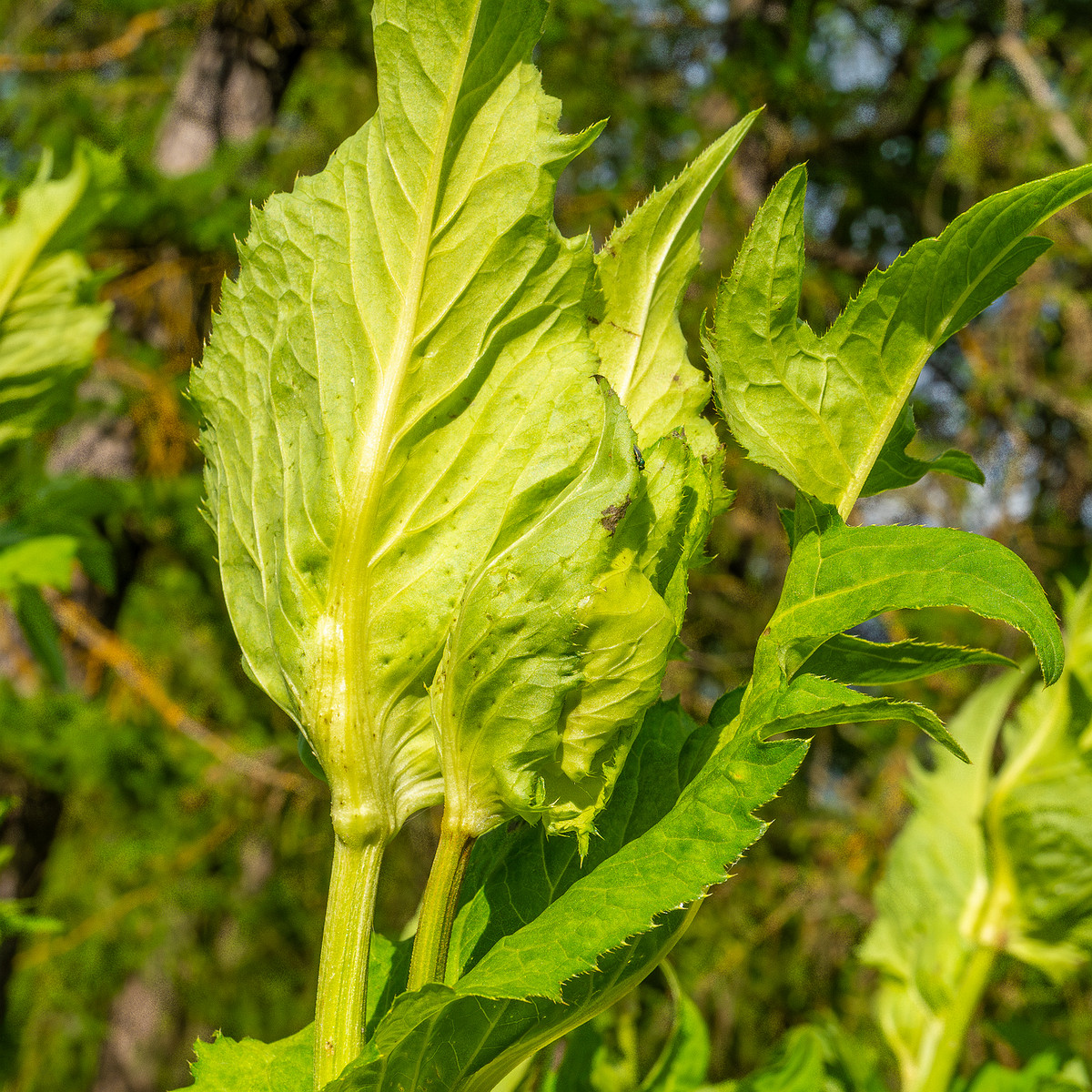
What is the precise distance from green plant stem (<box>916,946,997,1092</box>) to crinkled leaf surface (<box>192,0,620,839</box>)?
117 centimetres

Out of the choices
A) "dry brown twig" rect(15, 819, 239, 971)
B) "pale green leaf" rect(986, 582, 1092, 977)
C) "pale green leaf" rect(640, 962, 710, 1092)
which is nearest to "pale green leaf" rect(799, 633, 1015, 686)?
"pale green leaf" rect(640, 962, 710, 1092)

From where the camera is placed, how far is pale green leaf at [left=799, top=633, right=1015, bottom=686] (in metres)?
0.58

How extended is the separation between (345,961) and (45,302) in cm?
105

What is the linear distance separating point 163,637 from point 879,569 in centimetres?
420

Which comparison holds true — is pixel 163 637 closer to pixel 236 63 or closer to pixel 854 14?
pixel 236 63

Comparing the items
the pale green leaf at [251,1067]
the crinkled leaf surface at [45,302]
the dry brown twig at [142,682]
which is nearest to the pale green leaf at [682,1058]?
the pale green leaf at [251,1067]

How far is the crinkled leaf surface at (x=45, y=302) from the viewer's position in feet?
4.16

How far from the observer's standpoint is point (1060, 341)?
14.3 feet

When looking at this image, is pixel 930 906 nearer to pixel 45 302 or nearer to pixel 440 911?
pixel 440 911

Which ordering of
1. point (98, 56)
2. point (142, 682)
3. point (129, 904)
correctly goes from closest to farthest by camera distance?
point (142, 682) → point (98, 56) → point (129, 904)

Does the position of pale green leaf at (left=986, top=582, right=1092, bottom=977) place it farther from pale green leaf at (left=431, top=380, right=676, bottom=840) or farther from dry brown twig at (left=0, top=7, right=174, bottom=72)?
dry brown twig at (left=0, top=7, right=174, bottom=72)

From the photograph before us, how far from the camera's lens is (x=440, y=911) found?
0.58 metres

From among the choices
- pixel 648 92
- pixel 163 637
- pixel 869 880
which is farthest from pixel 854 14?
pixel 163 637

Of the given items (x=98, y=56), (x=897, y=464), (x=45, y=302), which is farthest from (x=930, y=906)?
(x=98, y=56)
